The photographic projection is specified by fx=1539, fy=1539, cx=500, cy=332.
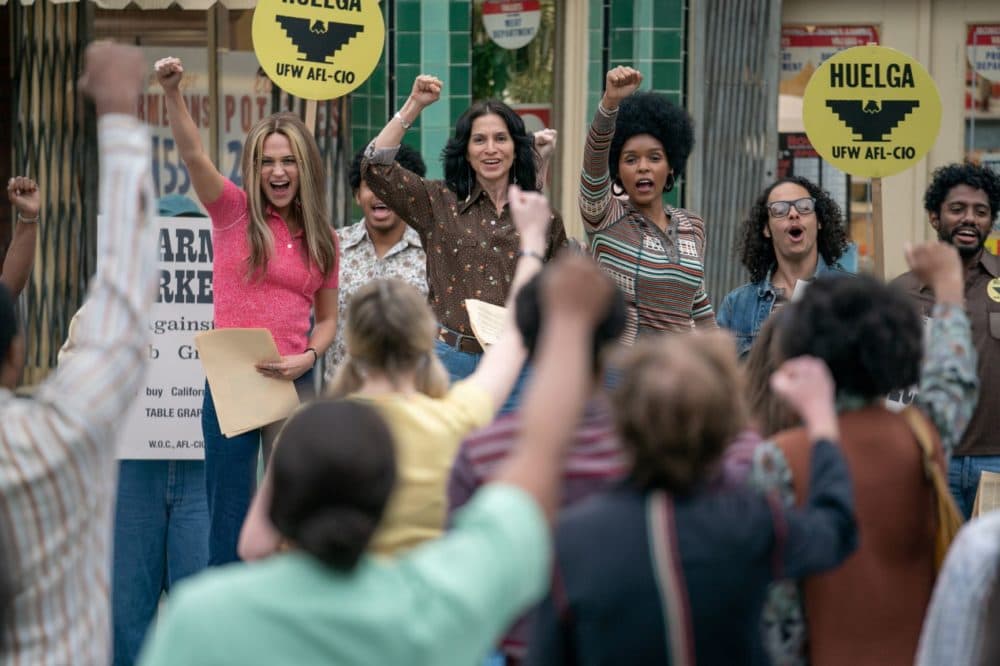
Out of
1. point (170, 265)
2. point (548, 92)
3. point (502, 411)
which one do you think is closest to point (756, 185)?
point (548, 92)

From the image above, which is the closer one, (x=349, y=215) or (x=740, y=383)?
(x=740, y=383)

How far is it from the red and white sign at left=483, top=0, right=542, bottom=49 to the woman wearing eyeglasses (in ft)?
9.47

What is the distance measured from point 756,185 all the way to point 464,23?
2014mm

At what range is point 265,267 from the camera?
6.00 m

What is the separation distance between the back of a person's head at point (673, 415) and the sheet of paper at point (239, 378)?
10.2ft

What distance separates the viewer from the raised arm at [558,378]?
2.71m

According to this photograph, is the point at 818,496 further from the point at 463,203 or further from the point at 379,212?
the point at 379,212

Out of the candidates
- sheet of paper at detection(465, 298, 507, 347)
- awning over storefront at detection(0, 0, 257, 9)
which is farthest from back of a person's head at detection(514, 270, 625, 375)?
awning over storefront at detection(0, 0, 257, 9)

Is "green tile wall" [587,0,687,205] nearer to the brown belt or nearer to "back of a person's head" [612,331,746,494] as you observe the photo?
the brown belt

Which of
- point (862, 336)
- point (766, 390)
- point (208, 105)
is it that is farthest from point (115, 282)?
point (208, 105)

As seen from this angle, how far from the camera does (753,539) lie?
2934mm

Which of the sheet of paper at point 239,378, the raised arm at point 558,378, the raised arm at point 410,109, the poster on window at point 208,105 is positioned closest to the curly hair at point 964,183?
the raised arm at point 410,109

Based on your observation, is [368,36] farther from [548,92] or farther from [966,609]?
[966,609]

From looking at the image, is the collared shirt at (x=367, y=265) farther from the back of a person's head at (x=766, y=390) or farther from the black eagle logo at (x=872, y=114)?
the back of a person's head at (x=766, y=390)
